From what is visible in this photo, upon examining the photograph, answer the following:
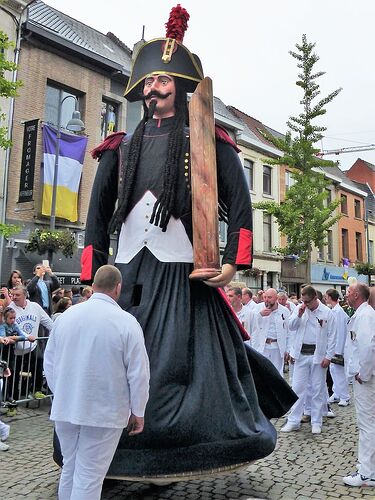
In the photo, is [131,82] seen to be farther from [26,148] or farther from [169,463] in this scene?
[26,148]

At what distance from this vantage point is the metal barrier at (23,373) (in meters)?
6.81

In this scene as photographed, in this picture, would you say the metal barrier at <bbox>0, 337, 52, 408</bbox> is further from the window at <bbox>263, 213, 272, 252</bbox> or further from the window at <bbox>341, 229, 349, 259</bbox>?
the window at <bbox>341, 229, 349, 259</bbox>

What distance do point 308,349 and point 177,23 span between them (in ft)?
14.4

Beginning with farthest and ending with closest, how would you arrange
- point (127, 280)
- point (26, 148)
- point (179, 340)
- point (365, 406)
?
point (26, 148) → point (365, 406) → point (127, 280) → point (179, 340)

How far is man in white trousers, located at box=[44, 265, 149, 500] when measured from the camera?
2727 millimetres

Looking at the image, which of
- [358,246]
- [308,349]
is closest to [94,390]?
[308,349]

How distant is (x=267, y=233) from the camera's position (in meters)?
28.5

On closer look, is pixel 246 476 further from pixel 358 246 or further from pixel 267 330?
pixel 358 246

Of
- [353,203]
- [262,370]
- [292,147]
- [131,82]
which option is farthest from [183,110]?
[353,203]

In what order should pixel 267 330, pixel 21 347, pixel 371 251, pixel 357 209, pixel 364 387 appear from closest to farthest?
pixel 364 387, pixel 21 347, pixel 267 330, pixel 357 209, pixel 371 251

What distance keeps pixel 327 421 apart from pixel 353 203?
104 ft

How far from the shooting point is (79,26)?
66.0 feet

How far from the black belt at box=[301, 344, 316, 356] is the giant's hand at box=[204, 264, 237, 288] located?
137 inches

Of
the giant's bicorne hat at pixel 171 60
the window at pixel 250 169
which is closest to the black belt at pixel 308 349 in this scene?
the giant's bicorne hat at pixel 171 60
